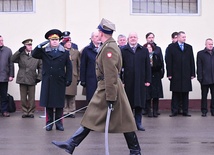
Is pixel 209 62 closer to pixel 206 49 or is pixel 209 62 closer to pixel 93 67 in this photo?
pixel 206 49

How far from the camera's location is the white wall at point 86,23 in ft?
52.5

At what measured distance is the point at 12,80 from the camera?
1526 cm

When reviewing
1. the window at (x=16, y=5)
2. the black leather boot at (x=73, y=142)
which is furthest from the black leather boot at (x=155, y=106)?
the black leather boot at (x=73, y=142)

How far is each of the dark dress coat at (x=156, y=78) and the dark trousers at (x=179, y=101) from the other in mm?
440

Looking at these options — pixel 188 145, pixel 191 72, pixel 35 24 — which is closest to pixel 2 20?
pixel 35 24

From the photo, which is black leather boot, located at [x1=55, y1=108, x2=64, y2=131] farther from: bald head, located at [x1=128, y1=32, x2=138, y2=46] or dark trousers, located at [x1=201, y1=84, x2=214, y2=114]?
dark trousers, located at [x1=201, y1=84, x2=214, y2=114]

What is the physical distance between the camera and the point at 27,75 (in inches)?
580

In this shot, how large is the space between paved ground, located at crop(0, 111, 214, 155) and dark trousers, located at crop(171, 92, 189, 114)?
45 centimetres

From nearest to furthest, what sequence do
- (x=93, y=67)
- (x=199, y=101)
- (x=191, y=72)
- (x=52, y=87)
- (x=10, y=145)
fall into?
1. (x=10, y=145)
2. (x=52, y=87)
3. (x=93, y=67)
4. (x=191, y=72)
5. (x=199, y=101)

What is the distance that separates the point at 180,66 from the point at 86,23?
278 centimetres

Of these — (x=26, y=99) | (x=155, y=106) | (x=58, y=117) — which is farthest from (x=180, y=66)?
(x=58, y=117)

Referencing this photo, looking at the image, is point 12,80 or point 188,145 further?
point 12,80

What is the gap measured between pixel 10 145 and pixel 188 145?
124 inches

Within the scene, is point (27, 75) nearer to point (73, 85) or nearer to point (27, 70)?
point (27, 70)
